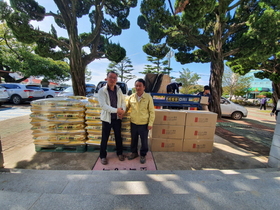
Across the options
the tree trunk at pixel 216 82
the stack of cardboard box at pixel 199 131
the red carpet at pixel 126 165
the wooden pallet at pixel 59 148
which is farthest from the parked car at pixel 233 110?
A: the wooden pallet at pixel 59 148

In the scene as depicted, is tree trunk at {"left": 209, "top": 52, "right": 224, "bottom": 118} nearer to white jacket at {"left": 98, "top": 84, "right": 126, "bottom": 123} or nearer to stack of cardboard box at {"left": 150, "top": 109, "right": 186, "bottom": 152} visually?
stack of cardboard box at {"left": 150, "top": 109, "right": 186, "bottom": 152}

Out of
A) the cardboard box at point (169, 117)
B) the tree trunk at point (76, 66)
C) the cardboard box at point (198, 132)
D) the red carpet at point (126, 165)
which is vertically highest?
the tree trunk at point (76, 66)

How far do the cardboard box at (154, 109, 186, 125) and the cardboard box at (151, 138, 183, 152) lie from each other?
1.49ft

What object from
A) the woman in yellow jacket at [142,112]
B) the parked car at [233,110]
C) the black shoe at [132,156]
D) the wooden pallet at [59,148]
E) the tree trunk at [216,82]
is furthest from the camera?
the parked car at [233,110]

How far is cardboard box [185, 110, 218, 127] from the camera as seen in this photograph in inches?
114

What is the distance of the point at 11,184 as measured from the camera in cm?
161

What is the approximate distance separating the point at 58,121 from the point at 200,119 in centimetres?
332

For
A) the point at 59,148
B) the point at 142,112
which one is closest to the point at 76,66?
the point at 59,148

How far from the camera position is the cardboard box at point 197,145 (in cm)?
297

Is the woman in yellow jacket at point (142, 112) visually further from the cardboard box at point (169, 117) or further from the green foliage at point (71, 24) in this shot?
the green foliage at point (71, 24)

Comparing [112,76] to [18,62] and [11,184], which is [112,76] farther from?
[18,62]

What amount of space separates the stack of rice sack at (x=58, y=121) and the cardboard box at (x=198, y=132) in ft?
8.15

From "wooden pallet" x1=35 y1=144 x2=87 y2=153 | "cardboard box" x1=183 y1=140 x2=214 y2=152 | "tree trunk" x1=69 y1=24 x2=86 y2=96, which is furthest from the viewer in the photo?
"tree trunk" x1=69 y1=24 x2=86 y2=96

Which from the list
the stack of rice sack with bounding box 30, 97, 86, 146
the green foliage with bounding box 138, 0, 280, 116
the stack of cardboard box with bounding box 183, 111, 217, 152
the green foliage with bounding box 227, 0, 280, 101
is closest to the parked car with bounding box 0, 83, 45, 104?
the stack of rice sack with bounding box 30, 97, 86, 146
